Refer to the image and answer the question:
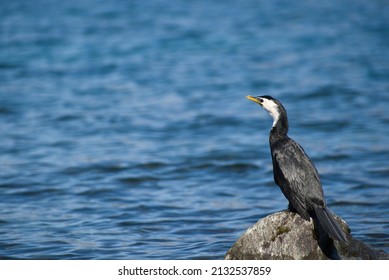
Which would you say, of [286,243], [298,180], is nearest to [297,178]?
[298,180]

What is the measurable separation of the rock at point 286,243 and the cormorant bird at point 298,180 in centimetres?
11

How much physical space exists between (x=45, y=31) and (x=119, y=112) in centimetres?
918

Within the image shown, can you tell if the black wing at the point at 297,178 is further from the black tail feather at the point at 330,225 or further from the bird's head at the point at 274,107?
the bird's head at the point at 274,107

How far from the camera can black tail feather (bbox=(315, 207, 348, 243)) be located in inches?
278

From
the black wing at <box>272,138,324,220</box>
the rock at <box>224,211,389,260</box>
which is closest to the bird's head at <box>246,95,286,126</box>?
the black wing at <box>272,138,324,220</box>

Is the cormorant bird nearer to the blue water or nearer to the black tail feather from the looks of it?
the black tail feather

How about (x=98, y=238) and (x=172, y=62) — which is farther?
(x=172, y=62)

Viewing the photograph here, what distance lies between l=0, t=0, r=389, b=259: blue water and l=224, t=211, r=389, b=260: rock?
48.0 inches

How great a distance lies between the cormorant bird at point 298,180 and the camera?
7.31m

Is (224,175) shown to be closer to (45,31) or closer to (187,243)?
(187,243)

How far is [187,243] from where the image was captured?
9.27 metres

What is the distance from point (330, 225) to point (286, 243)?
515 mm

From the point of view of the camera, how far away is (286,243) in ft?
24.6

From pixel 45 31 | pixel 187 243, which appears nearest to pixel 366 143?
pixel 187 243
